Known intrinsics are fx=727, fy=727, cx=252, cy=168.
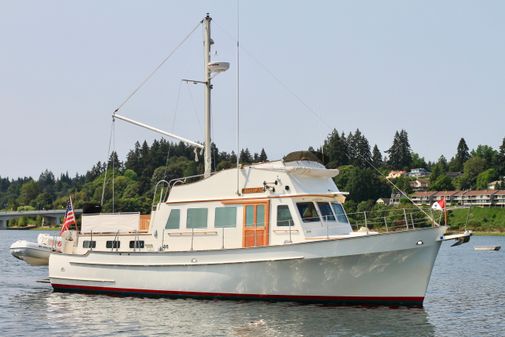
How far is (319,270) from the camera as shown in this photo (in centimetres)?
2239

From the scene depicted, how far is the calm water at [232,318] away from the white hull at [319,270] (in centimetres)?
41

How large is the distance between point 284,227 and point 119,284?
252 inches

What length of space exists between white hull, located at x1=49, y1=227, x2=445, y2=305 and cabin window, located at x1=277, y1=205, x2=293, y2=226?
1179 mm

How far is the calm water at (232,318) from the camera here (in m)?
19.8

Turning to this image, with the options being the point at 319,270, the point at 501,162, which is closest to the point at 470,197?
the point at 501,162

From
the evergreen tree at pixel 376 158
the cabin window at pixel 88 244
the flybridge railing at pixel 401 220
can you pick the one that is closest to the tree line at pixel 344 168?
the evergreen tree at pixel 376 158

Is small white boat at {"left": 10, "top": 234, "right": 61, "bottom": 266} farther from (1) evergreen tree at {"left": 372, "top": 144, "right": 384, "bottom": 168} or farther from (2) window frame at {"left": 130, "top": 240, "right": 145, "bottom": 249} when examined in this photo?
(1) evergreen tree at {"left": 372, "top": 144, "right": 384, "bottom": 168}

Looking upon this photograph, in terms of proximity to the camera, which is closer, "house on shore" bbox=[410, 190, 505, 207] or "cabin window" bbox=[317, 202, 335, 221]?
"cabin window" bbox=[317, 202, 335, 221]

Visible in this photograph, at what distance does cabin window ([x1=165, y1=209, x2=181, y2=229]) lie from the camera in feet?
82.0

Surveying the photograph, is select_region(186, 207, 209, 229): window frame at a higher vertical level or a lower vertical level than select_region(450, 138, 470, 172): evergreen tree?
lower

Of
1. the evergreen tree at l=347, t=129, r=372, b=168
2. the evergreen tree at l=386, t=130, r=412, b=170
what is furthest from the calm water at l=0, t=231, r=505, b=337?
the evergreen tree at l=386, t=130, r=412, b=170

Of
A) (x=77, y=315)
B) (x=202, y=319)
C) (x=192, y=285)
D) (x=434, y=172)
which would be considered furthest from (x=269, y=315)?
(x=434, y=172)

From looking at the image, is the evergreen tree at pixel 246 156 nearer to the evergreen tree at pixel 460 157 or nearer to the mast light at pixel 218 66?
the evergreen tree at pixel 460 157

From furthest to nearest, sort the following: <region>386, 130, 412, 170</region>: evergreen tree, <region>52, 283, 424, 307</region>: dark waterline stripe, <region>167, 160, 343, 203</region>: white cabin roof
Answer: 1. <region>386, 130, 412, 170</region>: evergreen tree
2. <region>167, 160, 343, 203</region>: white cabin roof
3. <region>52, 283, 424, 307</region>: dark waterline stripe
